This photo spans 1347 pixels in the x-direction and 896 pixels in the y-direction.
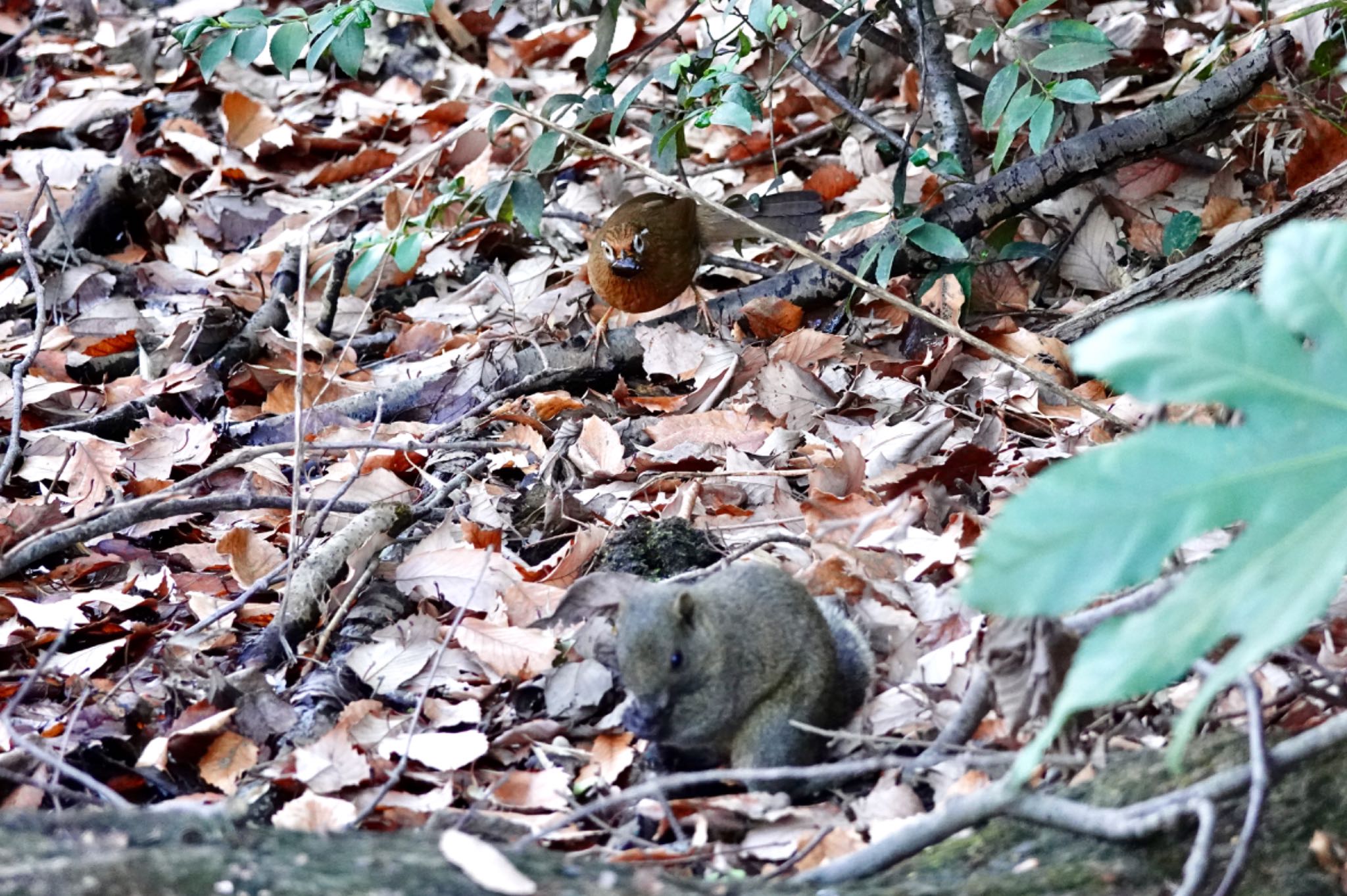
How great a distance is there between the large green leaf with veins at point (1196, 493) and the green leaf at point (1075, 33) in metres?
2.57

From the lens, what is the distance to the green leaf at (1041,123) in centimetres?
353

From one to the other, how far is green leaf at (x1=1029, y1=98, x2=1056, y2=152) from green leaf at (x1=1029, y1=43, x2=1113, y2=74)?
12cm

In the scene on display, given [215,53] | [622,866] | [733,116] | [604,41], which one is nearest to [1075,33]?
[733,116]

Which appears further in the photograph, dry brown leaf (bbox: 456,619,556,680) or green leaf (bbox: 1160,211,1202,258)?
green leaf (bbox: 1160,211,1202,258)

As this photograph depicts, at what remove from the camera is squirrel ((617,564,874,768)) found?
7.86 ft

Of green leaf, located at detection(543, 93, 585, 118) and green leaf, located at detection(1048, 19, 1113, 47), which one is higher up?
green leaf, located at detection(1048, 19, 1113, 47)

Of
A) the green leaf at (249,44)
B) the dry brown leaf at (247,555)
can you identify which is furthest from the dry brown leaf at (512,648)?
the green leaf at (249,44)

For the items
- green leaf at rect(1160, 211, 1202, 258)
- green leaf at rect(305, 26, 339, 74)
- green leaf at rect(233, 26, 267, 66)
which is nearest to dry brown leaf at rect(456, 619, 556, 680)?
green leaf at rect(305, 26, 339, 74)

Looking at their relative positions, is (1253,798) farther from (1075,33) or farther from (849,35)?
(849,35)

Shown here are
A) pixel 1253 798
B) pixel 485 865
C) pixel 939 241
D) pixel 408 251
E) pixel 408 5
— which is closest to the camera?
pixel 1253 798

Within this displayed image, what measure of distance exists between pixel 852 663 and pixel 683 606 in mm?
404

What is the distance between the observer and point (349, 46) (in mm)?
3781

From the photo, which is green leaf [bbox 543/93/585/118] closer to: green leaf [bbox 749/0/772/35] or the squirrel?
green leaf [bbox 749/0/772/35]

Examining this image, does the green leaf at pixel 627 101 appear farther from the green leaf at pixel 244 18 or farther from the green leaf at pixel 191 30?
the green leaf at pixel 191 30
